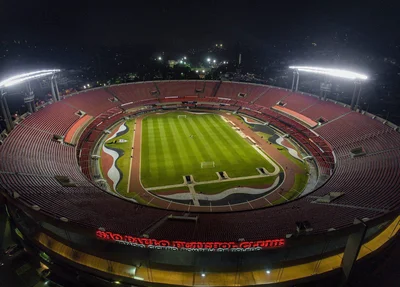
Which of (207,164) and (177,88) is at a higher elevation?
(177,88)

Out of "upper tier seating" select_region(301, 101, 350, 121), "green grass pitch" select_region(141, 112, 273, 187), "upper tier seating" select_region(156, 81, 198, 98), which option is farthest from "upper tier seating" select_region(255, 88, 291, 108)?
"upper tier seating" select_region(156, 81, 198, 98)

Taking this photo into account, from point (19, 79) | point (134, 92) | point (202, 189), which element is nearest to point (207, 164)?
point (202, 189)

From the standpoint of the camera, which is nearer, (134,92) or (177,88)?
(134,92)

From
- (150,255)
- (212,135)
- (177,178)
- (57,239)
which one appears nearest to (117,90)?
(212,135)

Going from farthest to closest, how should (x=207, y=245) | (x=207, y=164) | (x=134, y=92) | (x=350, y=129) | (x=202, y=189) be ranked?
(x=134, y=92) → (x=350, y=129) → (x=207, y=164) → (x=202, y=189) → (x=207, y=245)

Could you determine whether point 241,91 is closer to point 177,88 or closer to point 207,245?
point 177,88

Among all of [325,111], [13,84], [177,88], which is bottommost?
[325,111]

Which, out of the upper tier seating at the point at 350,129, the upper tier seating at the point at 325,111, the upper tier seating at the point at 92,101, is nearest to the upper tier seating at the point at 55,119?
the upper tier seating at the point at 92,101

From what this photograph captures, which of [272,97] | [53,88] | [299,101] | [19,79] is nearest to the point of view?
[19,79]
